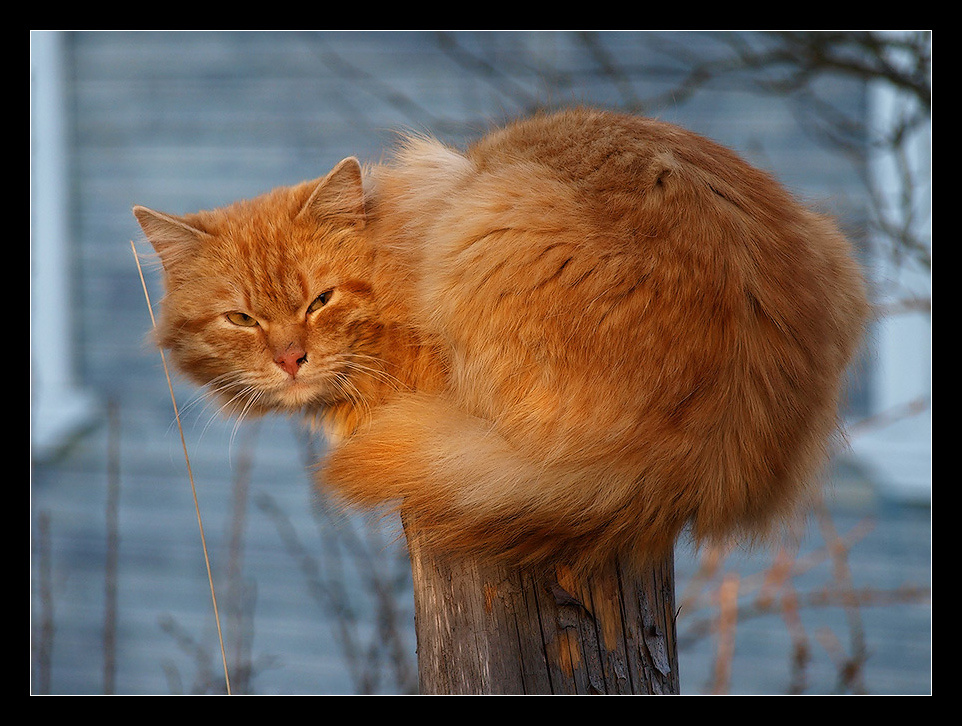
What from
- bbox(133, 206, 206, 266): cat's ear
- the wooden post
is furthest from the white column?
the wooden post

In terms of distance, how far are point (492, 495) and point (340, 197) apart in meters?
0.89

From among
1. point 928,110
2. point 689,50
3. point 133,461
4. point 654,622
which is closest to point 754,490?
point 654,622

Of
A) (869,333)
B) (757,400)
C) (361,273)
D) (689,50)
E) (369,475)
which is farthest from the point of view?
(689,50)

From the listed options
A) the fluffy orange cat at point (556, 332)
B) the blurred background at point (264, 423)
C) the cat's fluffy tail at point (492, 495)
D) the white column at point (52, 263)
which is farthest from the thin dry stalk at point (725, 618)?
the white column at point (52, 263)

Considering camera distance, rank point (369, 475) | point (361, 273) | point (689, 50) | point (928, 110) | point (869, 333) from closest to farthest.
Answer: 1. point (369, 475)
2. point (361, 273)
3. point (869, 333)
4. point (928, 110)
5. point (689, 50)

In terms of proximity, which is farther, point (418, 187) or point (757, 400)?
point (418, 187)

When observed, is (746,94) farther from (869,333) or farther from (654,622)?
(654,622)

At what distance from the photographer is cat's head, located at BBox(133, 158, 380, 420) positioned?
1.84 m

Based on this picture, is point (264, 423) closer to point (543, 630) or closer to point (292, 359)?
point (292, 359)

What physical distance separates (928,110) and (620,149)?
1820 millimetres

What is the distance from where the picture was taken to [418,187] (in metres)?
1.96

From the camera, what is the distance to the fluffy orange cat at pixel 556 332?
59.6 inches

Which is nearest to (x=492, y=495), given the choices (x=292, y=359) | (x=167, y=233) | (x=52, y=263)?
(x=292, y=359)

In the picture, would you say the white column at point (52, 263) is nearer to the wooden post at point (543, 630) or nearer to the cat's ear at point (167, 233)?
the cat's ear at point (167, 233)
